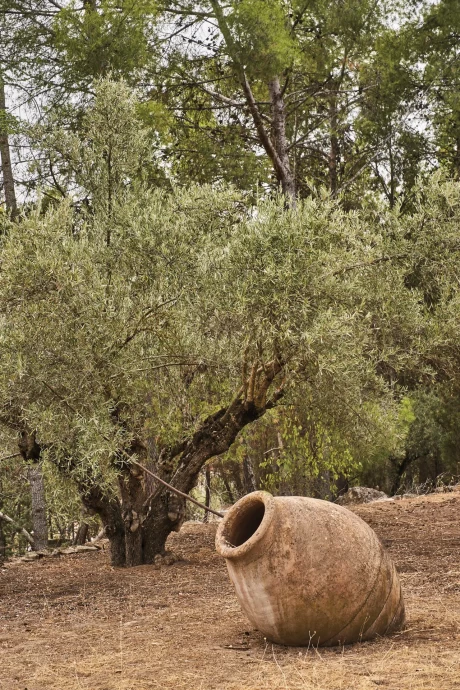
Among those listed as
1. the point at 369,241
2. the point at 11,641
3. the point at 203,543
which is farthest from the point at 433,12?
the point at 11,641

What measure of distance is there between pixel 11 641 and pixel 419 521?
9741 millimetres

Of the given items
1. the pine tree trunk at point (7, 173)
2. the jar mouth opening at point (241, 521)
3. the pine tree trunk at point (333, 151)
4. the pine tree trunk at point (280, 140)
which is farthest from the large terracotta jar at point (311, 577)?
the pine tree trunk at point (333, 151)

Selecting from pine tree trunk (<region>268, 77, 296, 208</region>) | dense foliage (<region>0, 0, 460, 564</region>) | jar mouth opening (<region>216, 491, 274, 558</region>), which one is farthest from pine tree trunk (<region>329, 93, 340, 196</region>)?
jar mouth opening (<region>216, 491, 274, 558</region>)

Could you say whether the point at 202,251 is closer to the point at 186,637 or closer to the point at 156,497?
the point at 156,497

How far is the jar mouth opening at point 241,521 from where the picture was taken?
666 centimetres

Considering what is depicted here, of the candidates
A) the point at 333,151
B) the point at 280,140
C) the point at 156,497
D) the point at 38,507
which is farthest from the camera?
the point at 333,151

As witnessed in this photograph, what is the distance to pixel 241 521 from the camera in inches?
280

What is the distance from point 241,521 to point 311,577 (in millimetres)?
997

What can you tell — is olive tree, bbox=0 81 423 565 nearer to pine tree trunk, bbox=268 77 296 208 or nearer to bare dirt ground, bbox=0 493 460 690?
bare dirt ground, bbox=0 493 460 690

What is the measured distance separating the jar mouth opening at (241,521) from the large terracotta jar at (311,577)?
2 centimetres

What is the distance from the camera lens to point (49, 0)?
1628cm

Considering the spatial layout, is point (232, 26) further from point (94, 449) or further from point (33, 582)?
point (33, 582)

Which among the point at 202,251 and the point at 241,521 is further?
the point at 202,251

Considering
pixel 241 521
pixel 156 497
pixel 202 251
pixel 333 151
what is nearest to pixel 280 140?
pixel 333 151
